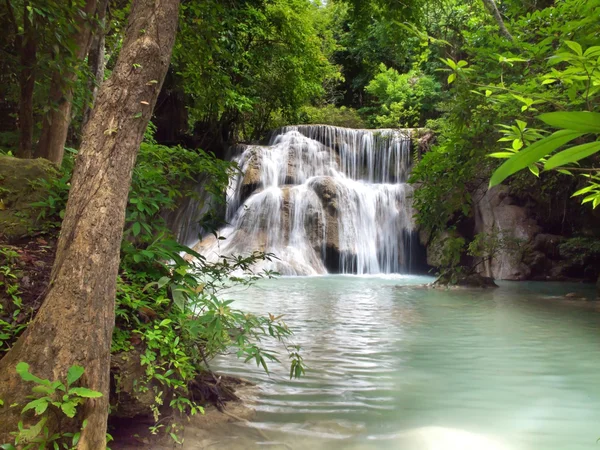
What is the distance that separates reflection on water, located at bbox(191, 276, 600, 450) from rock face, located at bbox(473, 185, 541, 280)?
25.1 ft

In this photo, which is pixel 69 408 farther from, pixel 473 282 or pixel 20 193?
pixel 473 282

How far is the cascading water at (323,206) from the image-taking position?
1733 centimetres

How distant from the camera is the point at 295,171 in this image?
65.2 feet

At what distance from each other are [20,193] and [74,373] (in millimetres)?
2063

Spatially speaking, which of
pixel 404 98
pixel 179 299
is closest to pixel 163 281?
pixel 179 299

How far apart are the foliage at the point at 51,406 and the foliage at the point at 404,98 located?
25.1 metres

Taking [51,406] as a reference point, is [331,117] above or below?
above

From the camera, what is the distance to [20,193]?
3.29m

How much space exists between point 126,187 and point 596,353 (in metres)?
5.29

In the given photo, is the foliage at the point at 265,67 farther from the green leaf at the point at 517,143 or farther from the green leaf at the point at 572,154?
the green leaf at the point at 572,154

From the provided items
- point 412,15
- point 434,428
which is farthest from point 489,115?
point 434,428

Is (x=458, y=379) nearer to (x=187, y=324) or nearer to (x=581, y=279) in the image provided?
(x=187, y=324)

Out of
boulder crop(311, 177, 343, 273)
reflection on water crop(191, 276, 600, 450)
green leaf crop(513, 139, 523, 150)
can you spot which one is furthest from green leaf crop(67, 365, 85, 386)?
boulder crop(311, 177, 343, 273)

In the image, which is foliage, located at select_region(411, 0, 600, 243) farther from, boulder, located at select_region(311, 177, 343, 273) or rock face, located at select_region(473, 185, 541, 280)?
boulder, located at select_region(311, 177, 343, 273)
